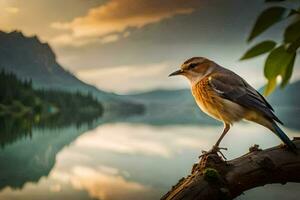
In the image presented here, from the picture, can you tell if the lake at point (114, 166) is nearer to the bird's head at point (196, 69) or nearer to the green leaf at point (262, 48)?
the bird's head at point (196, 69)

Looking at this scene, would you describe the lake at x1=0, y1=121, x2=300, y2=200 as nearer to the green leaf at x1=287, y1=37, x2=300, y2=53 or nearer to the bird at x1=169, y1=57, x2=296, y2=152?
the bird at x1=169, y1=57, x2=296, y2=152

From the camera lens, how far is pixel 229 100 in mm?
1125

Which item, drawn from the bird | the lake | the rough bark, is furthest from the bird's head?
the lake

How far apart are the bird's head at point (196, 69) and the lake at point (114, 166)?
2.27 feet

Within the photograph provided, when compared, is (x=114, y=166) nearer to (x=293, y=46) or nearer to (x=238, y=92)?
(x=238, y=92)

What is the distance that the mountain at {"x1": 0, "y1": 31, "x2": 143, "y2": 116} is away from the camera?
205cm

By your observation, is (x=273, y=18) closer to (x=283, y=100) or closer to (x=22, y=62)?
(x=283, y=100)

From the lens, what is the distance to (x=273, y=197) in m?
1.92

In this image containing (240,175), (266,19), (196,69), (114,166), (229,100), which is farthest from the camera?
(114,166)

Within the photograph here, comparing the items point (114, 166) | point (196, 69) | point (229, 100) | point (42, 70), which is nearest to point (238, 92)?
point (229, 100)

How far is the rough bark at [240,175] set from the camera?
2.31 ft

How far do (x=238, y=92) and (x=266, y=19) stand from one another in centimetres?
87

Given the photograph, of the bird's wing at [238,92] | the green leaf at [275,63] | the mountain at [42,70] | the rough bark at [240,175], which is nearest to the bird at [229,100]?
the bird's wing at [238,92]

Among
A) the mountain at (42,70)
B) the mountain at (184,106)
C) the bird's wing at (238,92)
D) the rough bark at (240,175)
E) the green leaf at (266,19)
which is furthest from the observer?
the mountain at (42,70)
